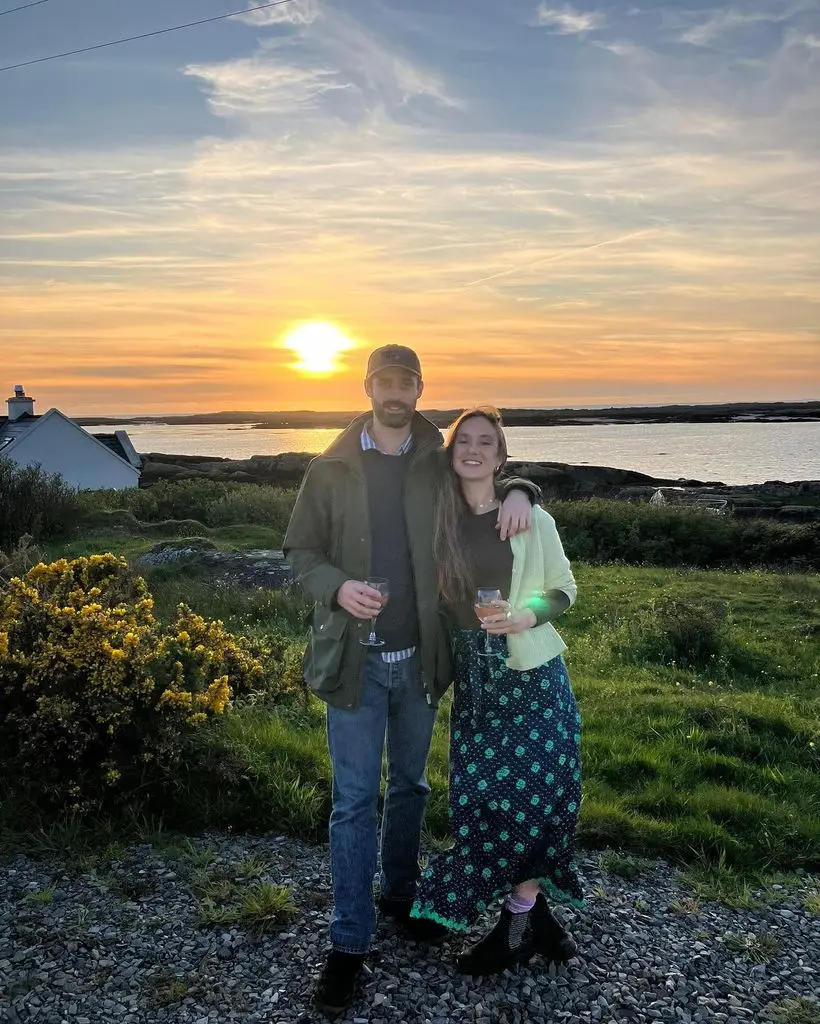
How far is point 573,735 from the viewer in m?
4.02

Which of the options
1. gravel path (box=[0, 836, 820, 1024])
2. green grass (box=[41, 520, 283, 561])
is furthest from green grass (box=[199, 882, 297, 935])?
green grass (box=[41, 520, 283, 561])

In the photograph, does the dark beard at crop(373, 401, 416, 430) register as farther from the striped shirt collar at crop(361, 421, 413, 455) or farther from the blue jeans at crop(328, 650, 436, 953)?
the blue jeans at crop(328, 650, 436, 953)

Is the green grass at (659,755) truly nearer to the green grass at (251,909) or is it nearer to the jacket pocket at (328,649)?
the green grass at (251,909)

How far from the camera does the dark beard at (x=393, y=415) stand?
3.84 metres

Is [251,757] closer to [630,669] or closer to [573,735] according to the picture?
[573,735]

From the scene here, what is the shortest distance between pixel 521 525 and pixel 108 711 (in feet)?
10.3

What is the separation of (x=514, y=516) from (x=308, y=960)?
237cm

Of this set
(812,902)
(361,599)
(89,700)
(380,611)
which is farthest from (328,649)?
(812,902)

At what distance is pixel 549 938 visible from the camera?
405 cm

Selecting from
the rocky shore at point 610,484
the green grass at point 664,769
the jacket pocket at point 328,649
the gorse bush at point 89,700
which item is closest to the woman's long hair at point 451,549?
the jacket pocket at point 328,649

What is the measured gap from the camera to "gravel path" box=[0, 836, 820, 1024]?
3744mm

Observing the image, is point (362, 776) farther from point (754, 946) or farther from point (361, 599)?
point (754, 946)

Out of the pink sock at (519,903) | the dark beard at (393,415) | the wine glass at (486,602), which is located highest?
the dark beard at (393,415)

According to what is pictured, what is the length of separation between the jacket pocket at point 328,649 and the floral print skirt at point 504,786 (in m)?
0.57
